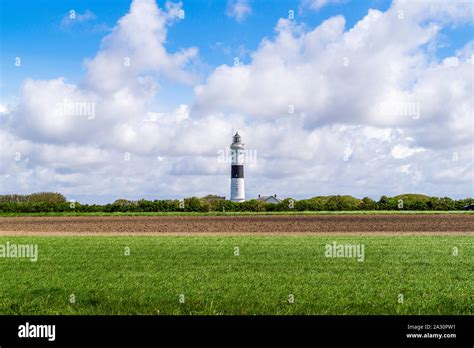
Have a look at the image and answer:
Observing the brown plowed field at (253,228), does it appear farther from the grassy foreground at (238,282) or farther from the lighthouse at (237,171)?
the lighthouse at (237,171)

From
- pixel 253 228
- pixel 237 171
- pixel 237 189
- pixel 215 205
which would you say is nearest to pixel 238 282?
pixel 253 228

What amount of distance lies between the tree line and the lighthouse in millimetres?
15502

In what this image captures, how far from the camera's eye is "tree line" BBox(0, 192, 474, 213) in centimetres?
5500

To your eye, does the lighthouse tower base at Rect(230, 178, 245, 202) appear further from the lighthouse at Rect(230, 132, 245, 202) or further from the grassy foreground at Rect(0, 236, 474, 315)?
the grassy foreground at Rect(0, 236, 474, 315)

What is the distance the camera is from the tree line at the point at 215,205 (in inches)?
2165

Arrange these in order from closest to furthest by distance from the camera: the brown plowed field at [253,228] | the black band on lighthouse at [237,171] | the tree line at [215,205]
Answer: the brown plowed field at [253,228] → the tree line at [215,205] → the black band on lighthouse at [237,171]

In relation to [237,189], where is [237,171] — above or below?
above

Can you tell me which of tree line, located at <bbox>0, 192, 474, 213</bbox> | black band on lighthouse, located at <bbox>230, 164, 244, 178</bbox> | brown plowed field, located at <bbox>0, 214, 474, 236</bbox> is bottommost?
brown plowed field, located at <bbox>0, 214, 474, 236</bbox>

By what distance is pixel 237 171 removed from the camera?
75.5m

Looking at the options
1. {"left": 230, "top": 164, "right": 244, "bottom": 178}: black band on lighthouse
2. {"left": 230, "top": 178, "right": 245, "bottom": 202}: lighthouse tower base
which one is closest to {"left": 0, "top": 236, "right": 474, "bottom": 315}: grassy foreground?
{"left": 230, "top": 178, "right": 245, "bottom": 202}: lighthouse tower base

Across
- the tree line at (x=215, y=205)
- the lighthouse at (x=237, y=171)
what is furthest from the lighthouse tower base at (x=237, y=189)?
the tree line at (x=215, y=205)

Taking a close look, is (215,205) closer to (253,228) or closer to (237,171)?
(237,171)

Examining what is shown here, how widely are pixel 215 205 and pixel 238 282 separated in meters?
46.5

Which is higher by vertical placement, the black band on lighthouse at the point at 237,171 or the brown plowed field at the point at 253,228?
the black band on lighthouse at the point at 237,171
